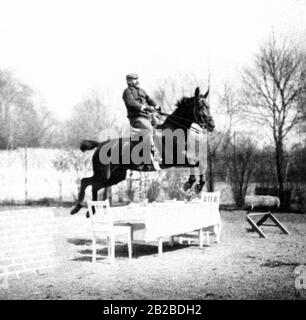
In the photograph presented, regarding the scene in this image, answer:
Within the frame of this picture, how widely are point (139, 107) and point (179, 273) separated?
14.4ft

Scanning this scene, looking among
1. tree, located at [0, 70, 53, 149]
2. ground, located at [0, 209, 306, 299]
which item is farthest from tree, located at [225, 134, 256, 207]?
tree, located at [0, 70, 53, 149]

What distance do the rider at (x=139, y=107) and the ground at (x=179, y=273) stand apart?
98.1 inches

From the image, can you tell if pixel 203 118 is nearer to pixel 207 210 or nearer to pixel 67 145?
pixel 207 210

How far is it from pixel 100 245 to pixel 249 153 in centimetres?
905

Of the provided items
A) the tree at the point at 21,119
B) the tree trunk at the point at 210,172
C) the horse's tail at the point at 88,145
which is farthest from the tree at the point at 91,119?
the horse's tail at the point at 88,145

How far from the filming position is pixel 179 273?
664cm

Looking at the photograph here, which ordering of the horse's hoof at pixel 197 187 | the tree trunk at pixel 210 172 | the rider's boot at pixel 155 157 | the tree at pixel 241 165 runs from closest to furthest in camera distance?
the rider's boot at pixel 155 157 < the horse's hoof at pixel 197 187 < the tree at pixel 241 165 < the tree trunk at pixel 210 172

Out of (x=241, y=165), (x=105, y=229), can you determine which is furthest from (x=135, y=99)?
(x=241, y=165)

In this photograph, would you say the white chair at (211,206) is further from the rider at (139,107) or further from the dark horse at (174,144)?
the rider at (139,107)

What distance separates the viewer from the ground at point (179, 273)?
5535mm

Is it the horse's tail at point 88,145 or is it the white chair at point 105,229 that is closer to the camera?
the white chair at point 105,229

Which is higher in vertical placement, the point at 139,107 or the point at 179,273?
the point at 139,107

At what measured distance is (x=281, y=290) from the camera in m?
5.63

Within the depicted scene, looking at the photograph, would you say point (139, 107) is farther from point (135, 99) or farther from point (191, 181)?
point (191, 181)
